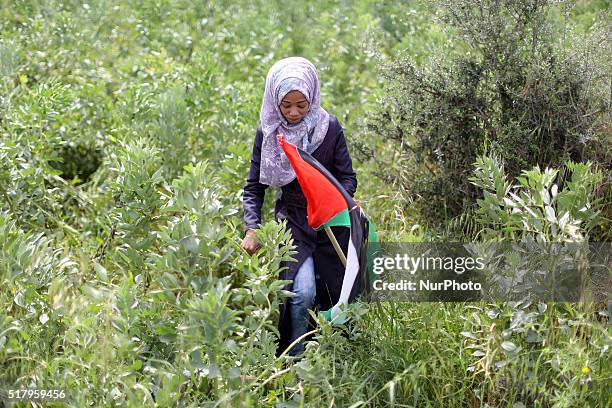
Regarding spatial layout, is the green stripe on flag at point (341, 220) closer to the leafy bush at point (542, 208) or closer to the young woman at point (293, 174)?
the young woman at point (293, 174)

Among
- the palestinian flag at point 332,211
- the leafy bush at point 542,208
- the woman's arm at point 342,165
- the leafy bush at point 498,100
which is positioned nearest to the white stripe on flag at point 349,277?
the palestinian flag at point 332,211

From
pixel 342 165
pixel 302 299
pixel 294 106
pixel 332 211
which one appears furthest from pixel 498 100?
pixel 302 299

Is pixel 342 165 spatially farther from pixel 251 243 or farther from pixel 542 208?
pixel 542 208

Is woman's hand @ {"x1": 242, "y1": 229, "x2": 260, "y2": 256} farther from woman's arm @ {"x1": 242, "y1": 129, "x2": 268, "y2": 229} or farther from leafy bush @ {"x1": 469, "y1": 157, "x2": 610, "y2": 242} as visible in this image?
leafy bush @ {"x1": 469, "y1": 157, "x2": 610, "y2": 242}

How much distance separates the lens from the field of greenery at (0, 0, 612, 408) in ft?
9.70

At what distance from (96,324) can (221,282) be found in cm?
70

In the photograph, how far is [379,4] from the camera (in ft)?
22.4

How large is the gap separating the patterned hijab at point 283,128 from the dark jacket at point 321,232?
0.05 metres

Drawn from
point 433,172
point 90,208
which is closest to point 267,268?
point 433,172

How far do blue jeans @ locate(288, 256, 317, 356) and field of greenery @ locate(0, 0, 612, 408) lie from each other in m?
0.19

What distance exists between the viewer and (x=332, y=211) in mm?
3215

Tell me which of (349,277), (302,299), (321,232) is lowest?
(302,299)

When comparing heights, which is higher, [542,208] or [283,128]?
[283,128]

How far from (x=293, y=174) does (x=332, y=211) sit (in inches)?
13.4
